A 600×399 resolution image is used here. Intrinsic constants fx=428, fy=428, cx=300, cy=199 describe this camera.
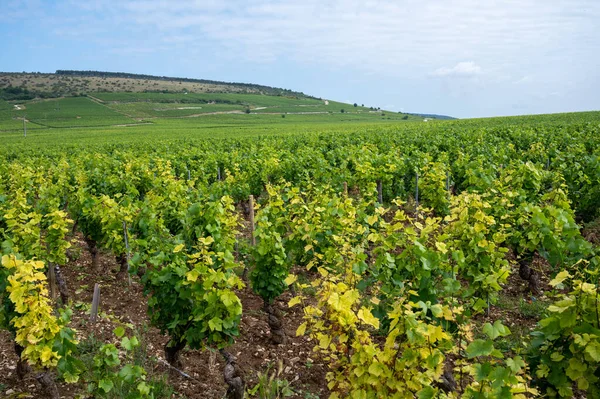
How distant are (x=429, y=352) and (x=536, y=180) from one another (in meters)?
7.82

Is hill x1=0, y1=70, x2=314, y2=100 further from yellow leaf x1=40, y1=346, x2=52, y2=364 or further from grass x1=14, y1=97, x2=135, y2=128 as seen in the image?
yellow leaf x1=40, y1=346, x2=52, y2=364

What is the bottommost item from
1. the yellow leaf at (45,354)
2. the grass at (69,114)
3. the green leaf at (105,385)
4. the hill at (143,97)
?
the yellow leaf at (45,354)

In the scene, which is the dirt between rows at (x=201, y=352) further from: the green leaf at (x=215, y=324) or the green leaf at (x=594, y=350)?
the green leaf at (x=594, y=350)

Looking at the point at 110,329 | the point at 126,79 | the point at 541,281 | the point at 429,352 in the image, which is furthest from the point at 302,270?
the point at 126,79

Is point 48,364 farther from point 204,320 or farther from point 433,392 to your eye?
point 433,392

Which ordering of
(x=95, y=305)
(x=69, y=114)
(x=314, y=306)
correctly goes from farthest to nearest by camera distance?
1. (x=69, y=114)
2. (x=314, y=306)
3. (x=95, y=305)

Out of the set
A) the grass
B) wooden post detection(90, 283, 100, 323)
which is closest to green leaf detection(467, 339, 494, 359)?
wooden post detection(90, 283, 100, 323)

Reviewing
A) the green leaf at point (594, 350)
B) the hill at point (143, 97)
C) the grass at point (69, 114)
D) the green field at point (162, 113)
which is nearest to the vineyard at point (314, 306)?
the green leaf at point (594, 350)

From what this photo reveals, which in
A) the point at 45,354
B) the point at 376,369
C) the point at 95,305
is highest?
the point at 376,369

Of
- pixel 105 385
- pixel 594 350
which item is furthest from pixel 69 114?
pixel 594 350

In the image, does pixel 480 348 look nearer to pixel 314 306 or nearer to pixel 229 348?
pixel 229 348

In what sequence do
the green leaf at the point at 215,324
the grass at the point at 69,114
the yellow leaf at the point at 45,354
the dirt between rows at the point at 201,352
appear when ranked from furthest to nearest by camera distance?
the grass at the point at 69,114 < the dirt between rows at the point at 201,352 < the green leaf at the point at 215,324 < the yellow leaf at the point at 45,354

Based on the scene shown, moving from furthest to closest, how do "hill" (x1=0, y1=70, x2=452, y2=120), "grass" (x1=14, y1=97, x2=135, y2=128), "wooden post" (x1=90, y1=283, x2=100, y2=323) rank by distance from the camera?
"hill" (x1=0, y1=70, x2=452, y2=120), "grass" (x1=14, y1=97, x2=135, y2=128), "wooden post" (x1=90, y1=283, x2=100, y2=323)

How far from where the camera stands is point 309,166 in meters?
15.6
